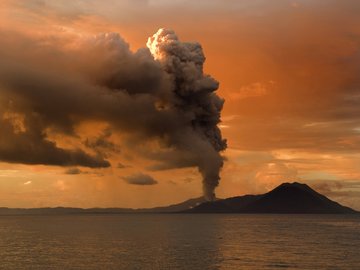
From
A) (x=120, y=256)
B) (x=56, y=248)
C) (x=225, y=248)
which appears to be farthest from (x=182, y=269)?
(x=56, y=248)

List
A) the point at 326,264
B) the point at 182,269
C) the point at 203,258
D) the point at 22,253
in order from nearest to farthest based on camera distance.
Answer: the point at 182,269 < the point at 326,264 < the point at 203,258 < the point at 22,253

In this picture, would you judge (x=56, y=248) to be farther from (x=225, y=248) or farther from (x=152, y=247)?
(x=225, y=248)

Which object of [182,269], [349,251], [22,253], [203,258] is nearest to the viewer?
[182,269]

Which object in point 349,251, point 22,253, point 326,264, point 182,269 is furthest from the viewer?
point 349,251

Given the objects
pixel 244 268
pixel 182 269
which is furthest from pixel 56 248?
pixel 244 268

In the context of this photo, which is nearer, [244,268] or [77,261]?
[244,268]

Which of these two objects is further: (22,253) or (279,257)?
(22,253)

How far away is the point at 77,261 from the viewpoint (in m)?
87.2

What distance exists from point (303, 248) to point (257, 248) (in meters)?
12.3

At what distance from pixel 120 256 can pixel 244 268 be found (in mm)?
27576

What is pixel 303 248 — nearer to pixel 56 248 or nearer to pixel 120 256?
→ pixel 120 256

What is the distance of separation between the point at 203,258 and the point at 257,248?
2368 centimetres

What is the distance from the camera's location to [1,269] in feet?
260

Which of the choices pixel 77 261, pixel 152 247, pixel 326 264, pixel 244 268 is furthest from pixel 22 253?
pixel 326 264
